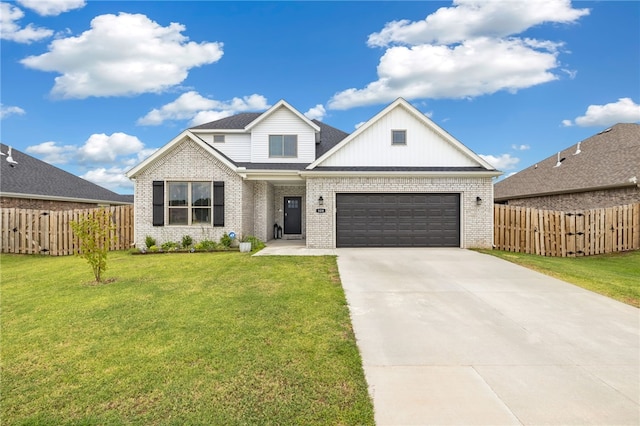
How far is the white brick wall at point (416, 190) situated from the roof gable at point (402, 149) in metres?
0.79

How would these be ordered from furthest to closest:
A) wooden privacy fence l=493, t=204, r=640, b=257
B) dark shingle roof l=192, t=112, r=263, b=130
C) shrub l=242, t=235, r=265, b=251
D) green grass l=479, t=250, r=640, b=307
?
dark shingle roof l=192, t=112, r=263, b=130 < shrub l=242, t=235, r=265, b=251 < wooden privacy fence l=493, t=204, r=640, b=257 < green grass l=479, t=250, r=640, b=307

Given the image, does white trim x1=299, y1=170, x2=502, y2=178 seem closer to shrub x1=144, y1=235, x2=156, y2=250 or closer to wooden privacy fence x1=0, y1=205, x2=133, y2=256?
shrub x1=144, y1=235, x2=156, y2=250

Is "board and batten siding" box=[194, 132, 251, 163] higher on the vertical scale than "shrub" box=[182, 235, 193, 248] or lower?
higher

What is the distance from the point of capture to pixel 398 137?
14.0 meters

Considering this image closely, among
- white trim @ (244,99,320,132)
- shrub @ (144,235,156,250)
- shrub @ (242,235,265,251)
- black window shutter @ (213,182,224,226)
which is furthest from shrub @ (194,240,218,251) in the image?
white trim @ (244,99,320,132)

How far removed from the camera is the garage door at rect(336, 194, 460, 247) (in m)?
13.6

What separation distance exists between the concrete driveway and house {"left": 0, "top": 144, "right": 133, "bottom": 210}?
60.3ft

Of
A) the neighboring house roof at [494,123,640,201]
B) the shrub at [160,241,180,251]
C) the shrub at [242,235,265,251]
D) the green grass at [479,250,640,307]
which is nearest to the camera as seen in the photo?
the green grass at [479,250,640,307]

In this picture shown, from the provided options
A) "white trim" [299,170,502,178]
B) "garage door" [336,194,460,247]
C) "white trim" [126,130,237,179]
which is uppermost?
"white trim" [126,130,237,179]

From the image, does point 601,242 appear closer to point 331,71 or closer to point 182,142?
point 331,71

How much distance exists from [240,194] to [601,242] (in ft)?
50.3

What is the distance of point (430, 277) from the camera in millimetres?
8234

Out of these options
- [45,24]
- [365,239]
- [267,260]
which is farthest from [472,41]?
[45,24]

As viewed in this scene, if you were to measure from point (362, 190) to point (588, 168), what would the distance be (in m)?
13.7
